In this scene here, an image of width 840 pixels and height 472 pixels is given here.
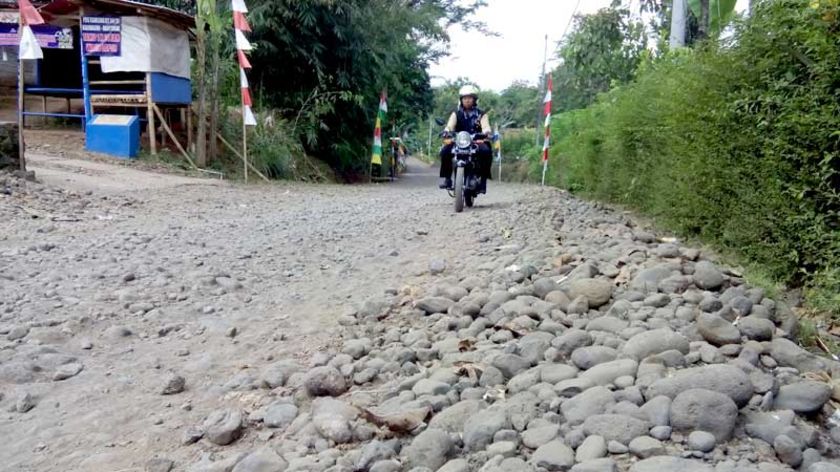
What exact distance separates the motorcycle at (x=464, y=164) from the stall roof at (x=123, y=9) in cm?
814

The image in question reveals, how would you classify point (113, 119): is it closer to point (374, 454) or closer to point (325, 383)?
point (325, 383)

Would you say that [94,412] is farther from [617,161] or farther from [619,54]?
[619,54]

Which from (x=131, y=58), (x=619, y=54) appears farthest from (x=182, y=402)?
(x=131, y=58)

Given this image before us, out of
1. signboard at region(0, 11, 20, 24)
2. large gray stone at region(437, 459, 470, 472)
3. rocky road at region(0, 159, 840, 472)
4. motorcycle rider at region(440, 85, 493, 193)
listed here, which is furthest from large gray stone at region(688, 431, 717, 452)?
signboard at region(0, 11, 20, 24)

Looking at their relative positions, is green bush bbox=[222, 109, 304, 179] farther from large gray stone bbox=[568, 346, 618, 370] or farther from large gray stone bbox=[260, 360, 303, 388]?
large gray stone bbox=[568, 346, 618, 370]

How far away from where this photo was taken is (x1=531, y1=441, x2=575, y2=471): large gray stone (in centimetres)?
202

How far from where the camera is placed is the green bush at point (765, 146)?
140 inches

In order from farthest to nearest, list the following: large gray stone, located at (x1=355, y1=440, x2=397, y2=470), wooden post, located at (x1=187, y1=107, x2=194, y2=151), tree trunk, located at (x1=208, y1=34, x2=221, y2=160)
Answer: wooden post, located at (x1=187, y1=107, x2=194, y2=151)
tree trunk, located at (x1=208, y1=34, x2=221, y2=160)
large gray stone, located at (x1=355, y1=440, x2=397, y2=470)

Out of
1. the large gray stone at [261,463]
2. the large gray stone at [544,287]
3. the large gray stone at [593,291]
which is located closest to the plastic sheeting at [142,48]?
the large gray stone at [544,287]

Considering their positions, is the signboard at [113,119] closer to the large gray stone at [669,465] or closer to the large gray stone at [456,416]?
the large gray stone at [456,416]

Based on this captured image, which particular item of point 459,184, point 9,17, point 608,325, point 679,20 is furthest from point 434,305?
point 9,17

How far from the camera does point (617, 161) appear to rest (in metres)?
7.76

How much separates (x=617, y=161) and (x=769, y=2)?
3649 millimetres

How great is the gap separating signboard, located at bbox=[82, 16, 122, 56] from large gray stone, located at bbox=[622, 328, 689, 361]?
13553mm
